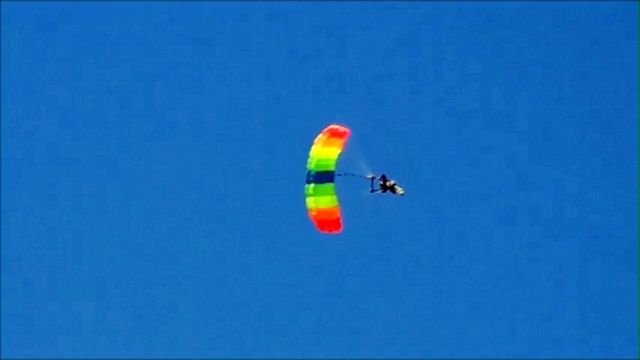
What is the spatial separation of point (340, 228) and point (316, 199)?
1.70 m

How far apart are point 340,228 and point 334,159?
10.1ft

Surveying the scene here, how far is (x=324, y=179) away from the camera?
61156 mm

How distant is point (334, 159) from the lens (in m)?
60.9

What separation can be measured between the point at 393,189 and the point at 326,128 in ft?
13.0

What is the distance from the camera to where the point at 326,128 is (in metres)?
60.7

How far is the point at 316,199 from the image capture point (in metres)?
61.1

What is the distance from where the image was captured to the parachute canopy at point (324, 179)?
2389 inches

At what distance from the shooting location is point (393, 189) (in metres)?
61.1

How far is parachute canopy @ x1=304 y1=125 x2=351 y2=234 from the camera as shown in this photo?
60.7 meters

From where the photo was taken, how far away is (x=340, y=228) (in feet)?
202

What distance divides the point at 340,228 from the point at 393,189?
2.90 m

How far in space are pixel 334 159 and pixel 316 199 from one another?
6.29 ft
